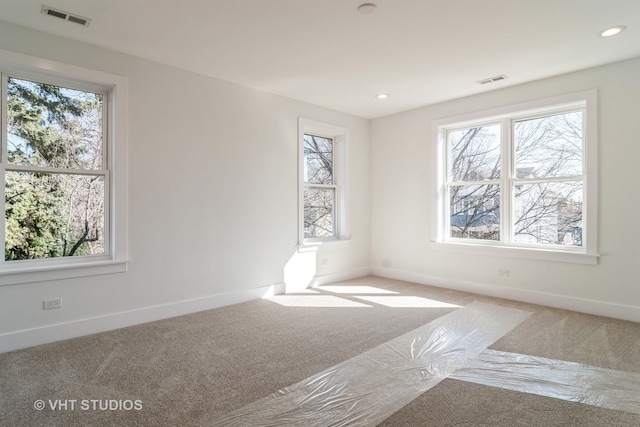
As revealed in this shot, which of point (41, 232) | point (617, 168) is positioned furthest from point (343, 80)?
point (41, 232)

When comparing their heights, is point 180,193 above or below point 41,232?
above

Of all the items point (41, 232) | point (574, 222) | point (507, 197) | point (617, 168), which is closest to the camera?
point (41, 232)

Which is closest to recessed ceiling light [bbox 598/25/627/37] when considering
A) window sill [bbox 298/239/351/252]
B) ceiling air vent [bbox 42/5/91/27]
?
window sill [bbox 298/239/351/252]

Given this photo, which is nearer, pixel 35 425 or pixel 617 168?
pixel 35 425

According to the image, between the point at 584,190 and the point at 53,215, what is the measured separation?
5.35 meters

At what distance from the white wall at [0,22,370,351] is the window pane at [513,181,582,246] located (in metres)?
2.92

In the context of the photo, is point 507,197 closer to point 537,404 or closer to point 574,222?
point 574,222

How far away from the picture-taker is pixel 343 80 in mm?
4129

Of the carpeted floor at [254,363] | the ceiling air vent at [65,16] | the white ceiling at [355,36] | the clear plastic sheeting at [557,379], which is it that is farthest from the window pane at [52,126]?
the clear plastic sheeting at [557,379]

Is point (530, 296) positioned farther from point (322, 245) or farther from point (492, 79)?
point (322, 245)

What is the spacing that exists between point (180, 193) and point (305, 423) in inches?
107

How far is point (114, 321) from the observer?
3.32 m

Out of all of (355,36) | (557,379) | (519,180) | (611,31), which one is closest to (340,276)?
(519,180)

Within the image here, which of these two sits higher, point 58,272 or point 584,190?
point 584,190
